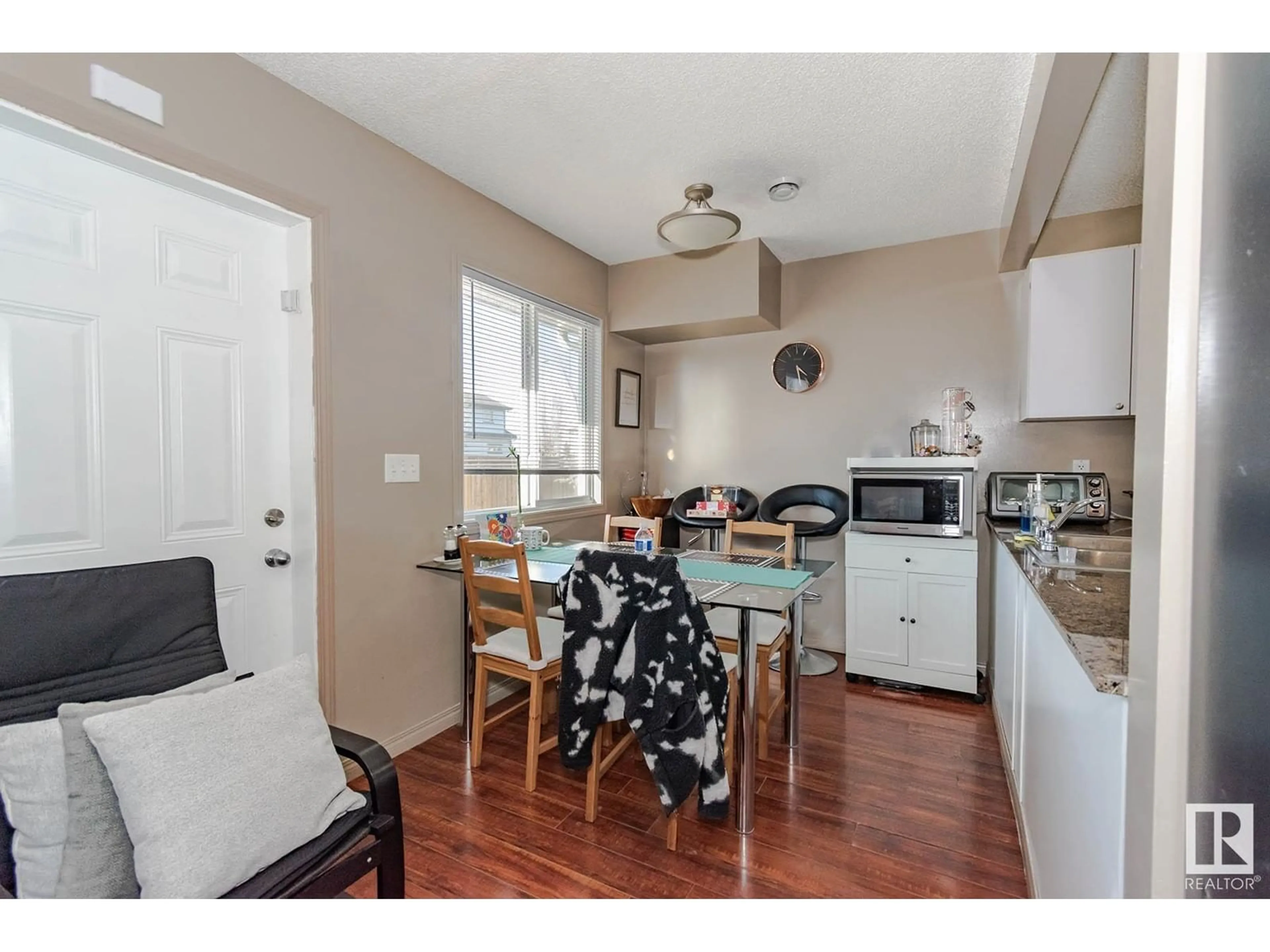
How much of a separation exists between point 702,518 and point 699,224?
1.81 meters

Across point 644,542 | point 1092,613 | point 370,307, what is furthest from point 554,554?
point 1092,613

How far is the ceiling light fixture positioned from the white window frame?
0.92 m

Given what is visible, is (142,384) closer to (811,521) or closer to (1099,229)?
(811,521)

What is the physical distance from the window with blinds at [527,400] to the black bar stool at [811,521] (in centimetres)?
119

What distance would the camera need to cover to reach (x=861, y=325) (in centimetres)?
354

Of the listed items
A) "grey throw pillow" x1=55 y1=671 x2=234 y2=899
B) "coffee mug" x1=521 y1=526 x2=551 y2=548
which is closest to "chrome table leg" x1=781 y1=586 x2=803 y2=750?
"coffee mug" x1=521 y1=526 x2=551 y2=548

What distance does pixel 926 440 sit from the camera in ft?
10.7

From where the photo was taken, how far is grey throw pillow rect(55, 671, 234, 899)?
103 cm

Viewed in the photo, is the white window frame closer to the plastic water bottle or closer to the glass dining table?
the glass dining table

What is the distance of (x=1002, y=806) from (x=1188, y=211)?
2.06 m

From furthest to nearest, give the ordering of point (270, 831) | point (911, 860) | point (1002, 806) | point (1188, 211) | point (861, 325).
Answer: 1. point (861, 325)
2. point (1002, 806)
3. point (911, 860)
4. point (270, 831)
5. point (1188, 211)

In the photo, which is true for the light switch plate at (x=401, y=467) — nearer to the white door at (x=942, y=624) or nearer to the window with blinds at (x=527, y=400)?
the window with blinds at (x=527, y=400)
